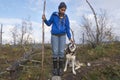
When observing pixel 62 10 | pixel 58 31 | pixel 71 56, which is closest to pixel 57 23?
pixel 58 31

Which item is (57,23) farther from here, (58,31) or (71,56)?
(71,56)

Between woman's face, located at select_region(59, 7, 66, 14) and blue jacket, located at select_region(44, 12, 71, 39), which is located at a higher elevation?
woman's face, located at select_region(59, 7, 66, 14)

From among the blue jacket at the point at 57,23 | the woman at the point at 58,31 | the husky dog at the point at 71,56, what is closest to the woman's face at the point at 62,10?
the woman at the point at 58,31

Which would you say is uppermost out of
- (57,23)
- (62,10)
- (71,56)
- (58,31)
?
(62,10)

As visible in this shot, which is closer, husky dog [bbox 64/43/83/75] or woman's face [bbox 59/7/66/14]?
woman's face [bbox 59/7/66/14]

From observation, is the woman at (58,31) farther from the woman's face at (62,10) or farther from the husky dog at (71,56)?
the husky dog at (71,56)

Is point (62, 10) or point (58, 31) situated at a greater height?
point (62, 10)

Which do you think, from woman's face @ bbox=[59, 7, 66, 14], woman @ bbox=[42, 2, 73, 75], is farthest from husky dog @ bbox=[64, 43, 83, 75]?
woman's face @ bbox=[59, 7, 66, 14]

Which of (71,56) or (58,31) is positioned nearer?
(58,31)

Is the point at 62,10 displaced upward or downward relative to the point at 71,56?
upward

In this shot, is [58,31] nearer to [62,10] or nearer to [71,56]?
[62,10]

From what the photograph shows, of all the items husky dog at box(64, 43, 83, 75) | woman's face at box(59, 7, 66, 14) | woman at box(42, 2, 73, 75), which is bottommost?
husky dog at box(64, 43, 83, 75)

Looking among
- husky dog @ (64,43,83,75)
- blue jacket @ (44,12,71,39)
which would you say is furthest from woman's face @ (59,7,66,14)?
husky dog @ (64,43,83,75)

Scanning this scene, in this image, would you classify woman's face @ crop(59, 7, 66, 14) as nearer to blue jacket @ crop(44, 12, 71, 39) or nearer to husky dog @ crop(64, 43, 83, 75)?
blue jacket @ crop(44, 12, 71, 39)
